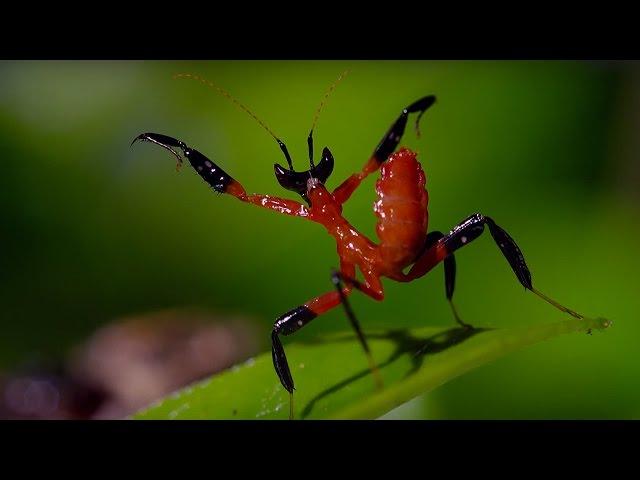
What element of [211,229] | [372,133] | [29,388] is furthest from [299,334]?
[29,388]

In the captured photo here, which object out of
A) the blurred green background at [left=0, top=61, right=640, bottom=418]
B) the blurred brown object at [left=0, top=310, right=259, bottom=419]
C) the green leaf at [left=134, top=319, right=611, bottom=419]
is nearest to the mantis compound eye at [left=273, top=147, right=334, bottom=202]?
the green leaf at [left=134, top=319, right=611, bottom=419]

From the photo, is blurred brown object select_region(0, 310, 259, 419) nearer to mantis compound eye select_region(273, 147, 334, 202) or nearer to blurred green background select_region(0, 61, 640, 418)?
blurred green background select_region(0, 61, 640, 418)

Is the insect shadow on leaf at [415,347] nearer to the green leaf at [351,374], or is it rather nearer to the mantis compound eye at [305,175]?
the green leaf at [351,374]

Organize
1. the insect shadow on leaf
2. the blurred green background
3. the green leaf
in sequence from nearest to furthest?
the green leaf, the insect shadow on leaf, the blurred green background

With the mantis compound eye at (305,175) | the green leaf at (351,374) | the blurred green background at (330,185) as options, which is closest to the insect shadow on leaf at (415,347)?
the green leaf at (351,374)

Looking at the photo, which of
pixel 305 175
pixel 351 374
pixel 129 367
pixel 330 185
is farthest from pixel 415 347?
pixel 129 367

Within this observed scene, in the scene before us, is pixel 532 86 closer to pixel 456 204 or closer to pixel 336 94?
pixel 456 204

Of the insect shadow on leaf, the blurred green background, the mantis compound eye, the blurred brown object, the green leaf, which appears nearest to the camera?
the green leaf

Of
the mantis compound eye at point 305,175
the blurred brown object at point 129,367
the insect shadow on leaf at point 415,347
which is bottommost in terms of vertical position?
the insect shadow on leaf at point 415,347
